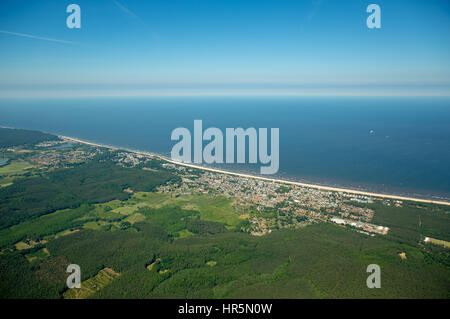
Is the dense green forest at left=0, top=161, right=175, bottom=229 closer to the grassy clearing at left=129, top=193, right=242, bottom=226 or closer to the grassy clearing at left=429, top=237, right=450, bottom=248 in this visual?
A: the grassy clearing at left=129, top=193, right=242, bottom=226

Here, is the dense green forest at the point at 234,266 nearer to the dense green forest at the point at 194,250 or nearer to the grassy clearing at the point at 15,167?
the dense green forest at the point at 194,250

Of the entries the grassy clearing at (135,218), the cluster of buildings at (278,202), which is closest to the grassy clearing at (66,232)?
the grassy clearing at (135,218)

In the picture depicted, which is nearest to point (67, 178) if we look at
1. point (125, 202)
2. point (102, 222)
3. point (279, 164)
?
point (125, 202)

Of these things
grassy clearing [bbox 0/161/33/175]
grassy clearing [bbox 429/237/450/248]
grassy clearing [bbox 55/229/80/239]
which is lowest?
grassy clearing [bbox 55/229/80/239]

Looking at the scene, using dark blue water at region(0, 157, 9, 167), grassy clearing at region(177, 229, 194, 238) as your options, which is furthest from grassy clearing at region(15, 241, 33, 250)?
dark blue water at region(0, 157, 9, 167)

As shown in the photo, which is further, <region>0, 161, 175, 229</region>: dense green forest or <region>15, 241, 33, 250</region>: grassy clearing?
<region>0, 161, 175, 229</region>: dense green forest

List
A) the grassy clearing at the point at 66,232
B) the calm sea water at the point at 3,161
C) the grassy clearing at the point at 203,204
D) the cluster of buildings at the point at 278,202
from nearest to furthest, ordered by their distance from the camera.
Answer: the grassy clearing at the point at 66,232 < the cluster of buildings at the point at 278,202 < the grassy clearing at the point at 203,204 < the calm sea water at the point at 3,161

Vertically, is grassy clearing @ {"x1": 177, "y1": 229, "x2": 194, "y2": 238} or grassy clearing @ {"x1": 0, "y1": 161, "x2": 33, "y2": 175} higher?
grassy clearing @ {"x1": 0, "y1": 161, "x2": 33, "y2": 175}

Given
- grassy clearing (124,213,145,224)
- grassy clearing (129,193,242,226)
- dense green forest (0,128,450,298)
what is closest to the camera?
dense green forest (0,128,450,298)

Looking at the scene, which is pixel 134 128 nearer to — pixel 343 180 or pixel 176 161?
pixel 176 161
